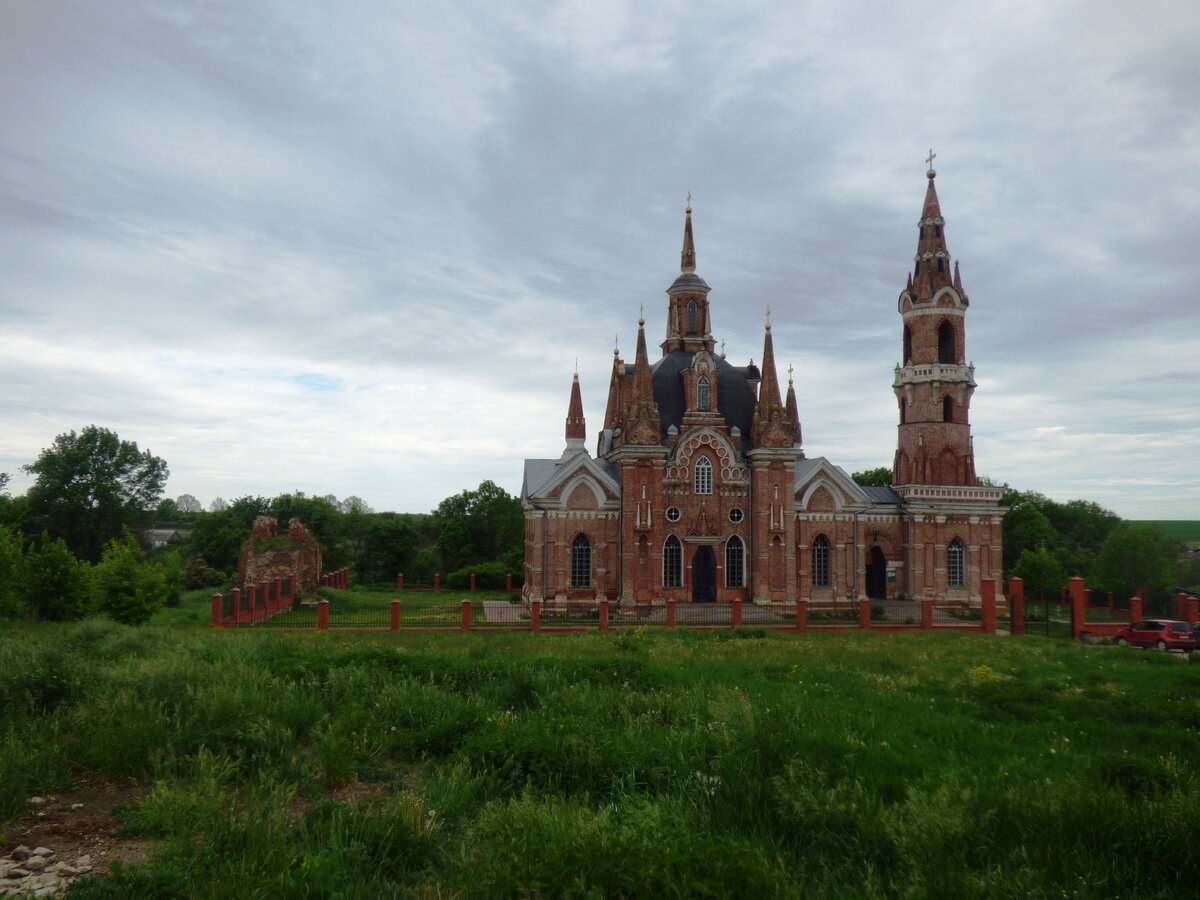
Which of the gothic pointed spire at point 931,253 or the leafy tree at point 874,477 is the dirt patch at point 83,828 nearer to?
the gothic pointed spire at point 931,253

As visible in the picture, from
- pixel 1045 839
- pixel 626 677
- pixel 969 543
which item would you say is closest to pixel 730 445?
pixel 969 543

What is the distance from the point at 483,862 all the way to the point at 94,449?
51.3 meters

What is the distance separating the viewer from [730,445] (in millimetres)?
32406

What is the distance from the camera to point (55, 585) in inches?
882

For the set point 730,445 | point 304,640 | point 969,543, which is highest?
point 730,445

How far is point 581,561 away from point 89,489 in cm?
3387

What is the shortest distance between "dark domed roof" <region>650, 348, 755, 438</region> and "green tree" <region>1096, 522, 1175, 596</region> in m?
18.1

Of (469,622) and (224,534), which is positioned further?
(224,534)

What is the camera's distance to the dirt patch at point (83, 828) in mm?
6273

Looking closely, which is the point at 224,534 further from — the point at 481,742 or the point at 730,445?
the point at 481,742

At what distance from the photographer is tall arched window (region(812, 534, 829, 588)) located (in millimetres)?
33844

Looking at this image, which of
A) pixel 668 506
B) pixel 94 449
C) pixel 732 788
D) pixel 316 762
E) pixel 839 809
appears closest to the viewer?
pixel 839 809

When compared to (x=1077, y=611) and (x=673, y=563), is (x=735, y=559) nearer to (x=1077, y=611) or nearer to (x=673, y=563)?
(x=673, y=563)

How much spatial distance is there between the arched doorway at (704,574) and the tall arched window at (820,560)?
4.71 meters
